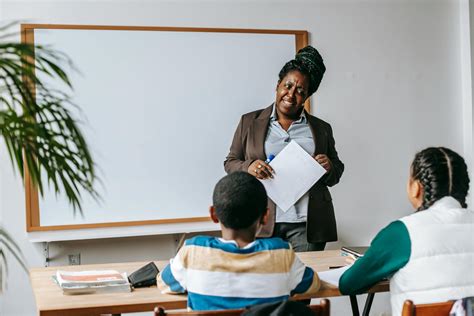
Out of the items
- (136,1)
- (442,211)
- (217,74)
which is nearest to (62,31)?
(136,1)

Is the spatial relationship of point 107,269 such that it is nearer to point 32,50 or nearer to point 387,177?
point 32,50

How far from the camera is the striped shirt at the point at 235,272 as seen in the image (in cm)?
174

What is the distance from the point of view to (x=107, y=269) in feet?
7.89

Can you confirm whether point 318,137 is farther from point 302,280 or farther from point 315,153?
point 302,280

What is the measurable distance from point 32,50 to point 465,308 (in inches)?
49.1

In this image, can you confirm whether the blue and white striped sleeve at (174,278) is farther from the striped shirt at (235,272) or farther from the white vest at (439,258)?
the white vest at (439,258)

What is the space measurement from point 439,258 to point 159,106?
233cm

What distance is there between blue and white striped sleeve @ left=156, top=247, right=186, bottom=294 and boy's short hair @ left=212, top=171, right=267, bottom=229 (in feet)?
0.54

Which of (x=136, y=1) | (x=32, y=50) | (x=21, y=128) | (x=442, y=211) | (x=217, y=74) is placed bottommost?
(x=442, y=211)

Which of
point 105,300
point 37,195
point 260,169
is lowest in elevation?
point 105,300

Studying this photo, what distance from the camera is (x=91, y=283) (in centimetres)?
208

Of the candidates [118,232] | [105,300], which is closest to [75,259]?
[118,232]

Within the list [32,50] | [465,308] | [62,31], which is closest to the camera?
[32,50]

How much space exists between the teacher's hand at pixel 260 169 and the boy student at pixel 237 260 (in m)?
0.94
